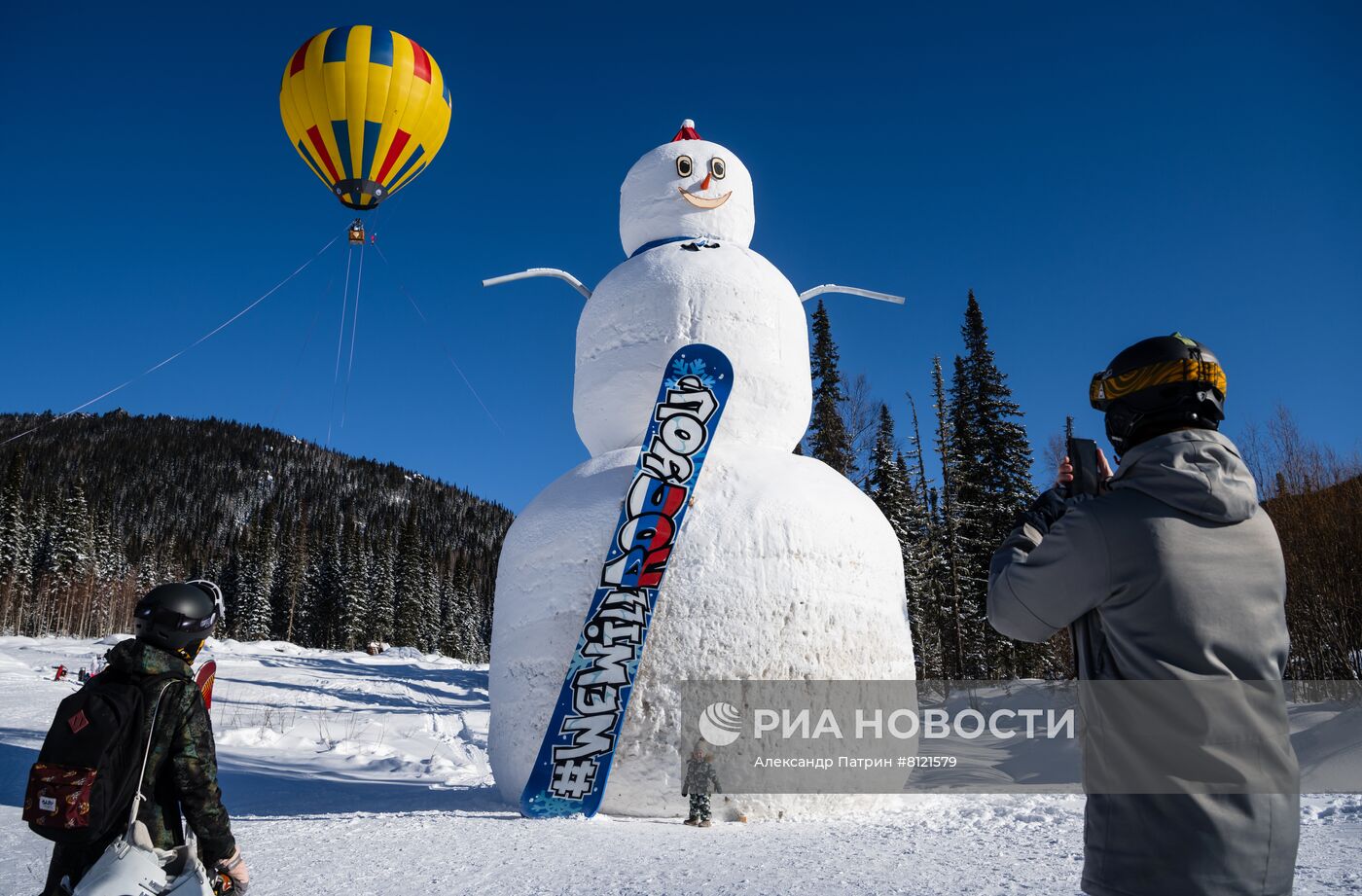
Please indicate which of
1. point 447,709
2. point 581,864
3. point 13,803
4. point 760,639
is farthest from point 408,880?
point 447,709

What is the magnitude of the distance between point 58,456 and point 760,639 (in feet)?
538

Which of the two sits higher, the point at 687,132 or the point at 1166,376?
the point at 687,132

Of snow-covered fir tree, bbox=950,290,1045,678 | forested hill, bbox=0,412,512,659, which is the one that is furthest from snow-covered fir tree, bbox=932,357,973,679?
forested hill, bbox=0,412,512,659

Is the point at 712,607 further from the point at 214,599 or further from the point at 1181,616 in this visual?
the point at 1181,616

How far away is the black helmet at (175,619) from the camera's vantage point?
3.09 m

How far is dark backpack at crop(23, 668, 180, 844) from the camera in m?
2.74

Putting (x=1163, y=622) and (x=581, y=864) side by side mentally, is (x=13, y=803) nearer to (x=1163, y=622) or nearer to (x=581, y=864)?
(x=581, y=864)

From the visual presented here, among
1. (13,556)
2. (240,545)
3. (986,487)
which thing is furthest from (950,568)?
(240,545)

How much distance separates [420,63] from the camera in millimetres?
13938

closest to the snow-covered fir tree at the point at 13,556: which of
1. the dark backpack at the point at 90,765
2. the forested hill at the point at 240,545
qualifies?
the forested hill at the point at 240,545

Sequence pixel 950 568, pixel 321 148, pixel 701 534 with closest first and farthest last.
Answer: pixel 701 534, pixel 321 148, pixel 950 568

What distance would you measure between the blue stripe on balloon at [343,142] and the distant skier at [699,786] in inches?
439

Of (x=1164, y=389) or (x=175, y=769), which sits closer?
(x=1164, y=389)

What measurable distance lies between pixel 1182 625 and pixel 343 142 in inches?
567
